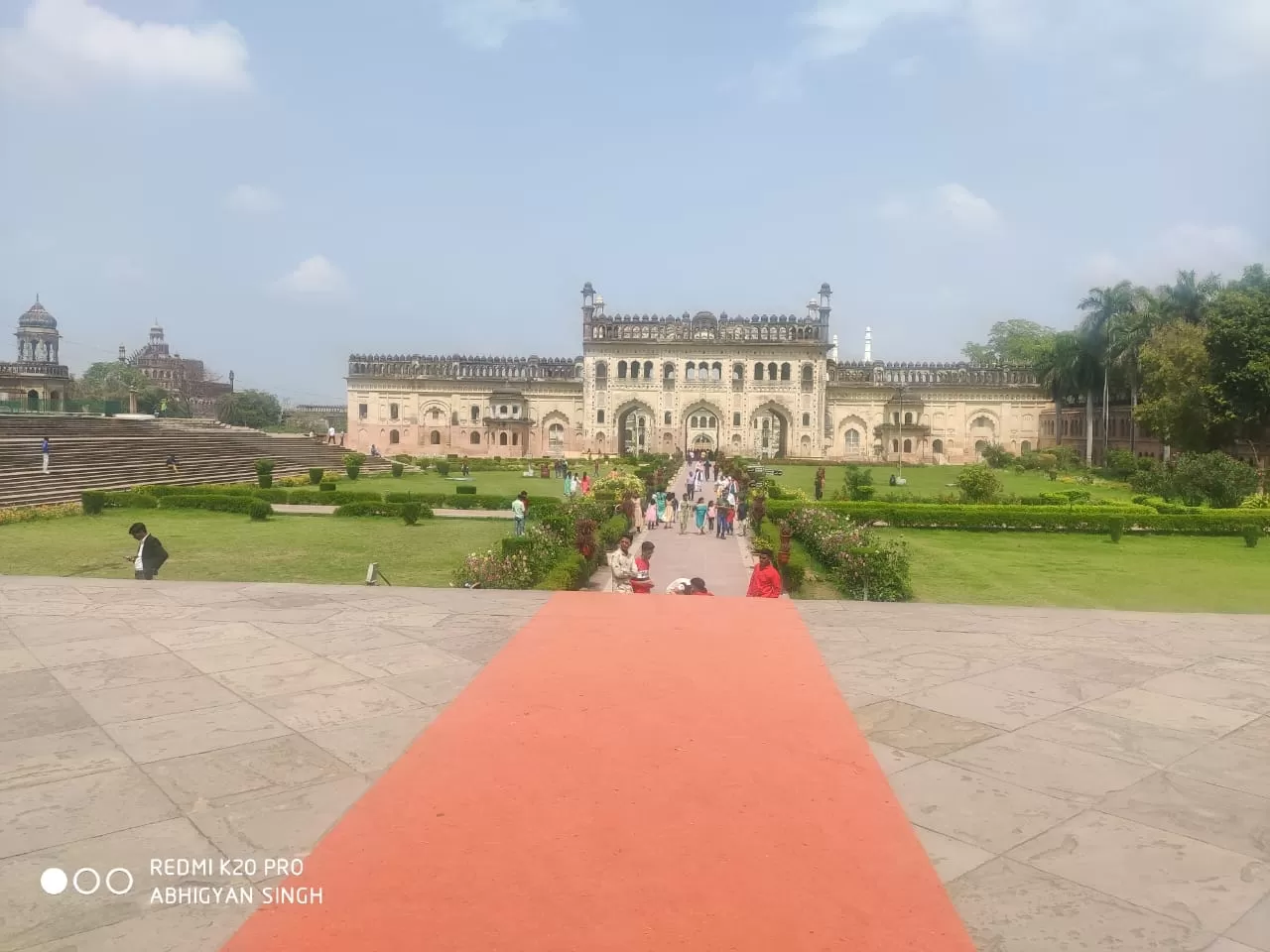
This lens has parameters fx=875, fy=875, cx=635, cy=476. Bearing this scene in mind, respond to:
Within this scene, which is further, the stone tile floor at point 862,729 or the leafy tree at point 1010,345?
the leafy tree at point 1010,345

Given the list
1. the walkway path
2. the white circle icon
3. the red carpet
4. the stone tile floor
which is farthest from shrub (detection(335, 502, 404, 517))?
the white circle icon

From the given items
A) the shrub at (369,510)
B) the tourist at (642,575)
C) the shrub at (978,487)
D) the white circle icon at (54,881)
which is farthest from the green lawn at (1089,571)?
the shrub at (369,510)

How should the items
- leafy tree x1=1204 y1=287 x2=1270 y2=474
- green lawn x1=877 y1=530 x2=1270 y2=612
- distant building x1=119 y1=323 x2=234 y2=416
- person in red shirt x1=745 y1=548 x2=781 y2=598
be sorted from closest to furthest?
1. person in red shirt x1=745 y1=548 x2=781 y2=598
2. green lawn x1=877 y1=530 x2=1270 y2=612
3. leafy tree x1=1204 y1=287 x2=1270 y2=474
4. distant building x1=119 y1=323 x2=234 y2=416

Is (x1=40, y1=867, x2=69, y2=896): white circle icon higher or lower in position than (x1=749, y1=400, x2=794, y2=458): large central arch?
lower

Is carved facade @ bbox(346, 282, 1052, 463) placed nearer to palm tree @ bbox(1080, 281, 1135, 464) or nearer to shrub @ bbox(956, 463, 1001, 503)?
palm tree @ bbox(1080, 281, 1135, 464)

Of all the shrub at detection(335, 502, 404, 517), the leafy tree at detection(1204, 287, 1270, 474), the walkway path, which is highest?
the leafy tree at detection(1204, 287, 1270, 474)

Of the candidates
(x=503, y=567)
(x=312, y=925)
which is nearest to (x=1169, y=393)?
(x=503, y=567)

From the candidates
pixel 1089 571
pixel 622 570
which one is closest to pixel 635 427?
pixel 1089 571

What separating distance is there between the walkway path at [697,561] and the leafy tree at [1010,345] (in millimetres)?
48603

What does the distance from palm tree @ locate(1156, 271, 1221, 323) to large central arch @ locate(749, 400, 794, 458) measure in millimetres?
19969

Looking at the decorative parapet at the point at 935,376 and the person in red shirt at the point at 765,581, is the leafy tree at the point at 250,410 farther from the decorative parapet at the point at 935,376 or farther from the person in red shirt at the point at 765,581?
the person in red shirt at the point at 765,581

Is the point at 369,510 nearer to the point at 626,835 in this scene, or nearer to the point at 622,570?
the point at 622,570

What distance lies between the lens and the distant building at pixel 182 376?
75438 mm

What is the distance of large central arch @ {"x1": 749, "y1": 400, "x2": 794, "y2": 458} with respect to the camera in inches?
1969
